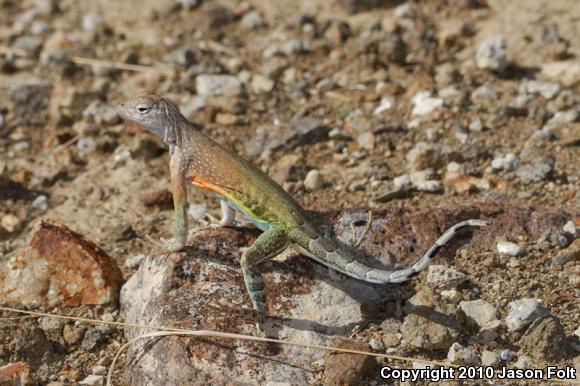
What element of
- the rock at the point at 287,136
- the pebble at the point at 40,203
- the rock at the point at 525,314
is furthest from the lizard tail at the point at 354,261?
the pebble at the point at 40,203

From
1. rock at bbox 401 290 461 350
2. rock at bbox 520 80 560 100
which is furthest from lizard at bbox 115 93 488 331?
rock at bbox 520 80 560 100

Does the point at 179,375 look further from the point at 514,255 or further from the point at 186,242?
the point at 514,255

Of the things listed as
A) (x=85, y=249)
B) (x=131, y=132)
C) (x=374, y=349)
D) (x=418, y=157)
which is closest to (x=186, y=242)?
(x=85, y=249)

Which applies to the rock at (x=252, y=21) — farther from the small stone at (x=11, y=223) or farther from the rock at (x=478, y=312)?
the rock at (x=478, y=312)

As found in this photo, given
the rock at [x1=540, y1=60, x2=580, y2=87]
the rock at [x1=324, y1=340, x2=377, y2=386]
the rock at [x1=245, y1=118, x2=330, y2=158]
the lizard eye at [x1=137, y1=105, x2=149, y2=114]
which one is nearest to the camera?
the rock at [x1=324, y1=340, x2=377, y2=386]

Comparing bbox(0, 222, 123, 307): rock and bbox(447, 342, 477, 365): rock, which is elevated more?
bbox(0, 222, 123, 307): rock

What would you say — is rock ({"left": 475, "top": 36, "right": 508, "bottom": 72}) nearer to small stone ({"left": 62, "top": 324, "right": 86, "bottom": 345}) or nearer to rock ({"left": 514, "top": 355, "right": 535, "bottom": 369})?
rock ({"left": 514, "top": 355, "right": 535, "bottom": 369})
